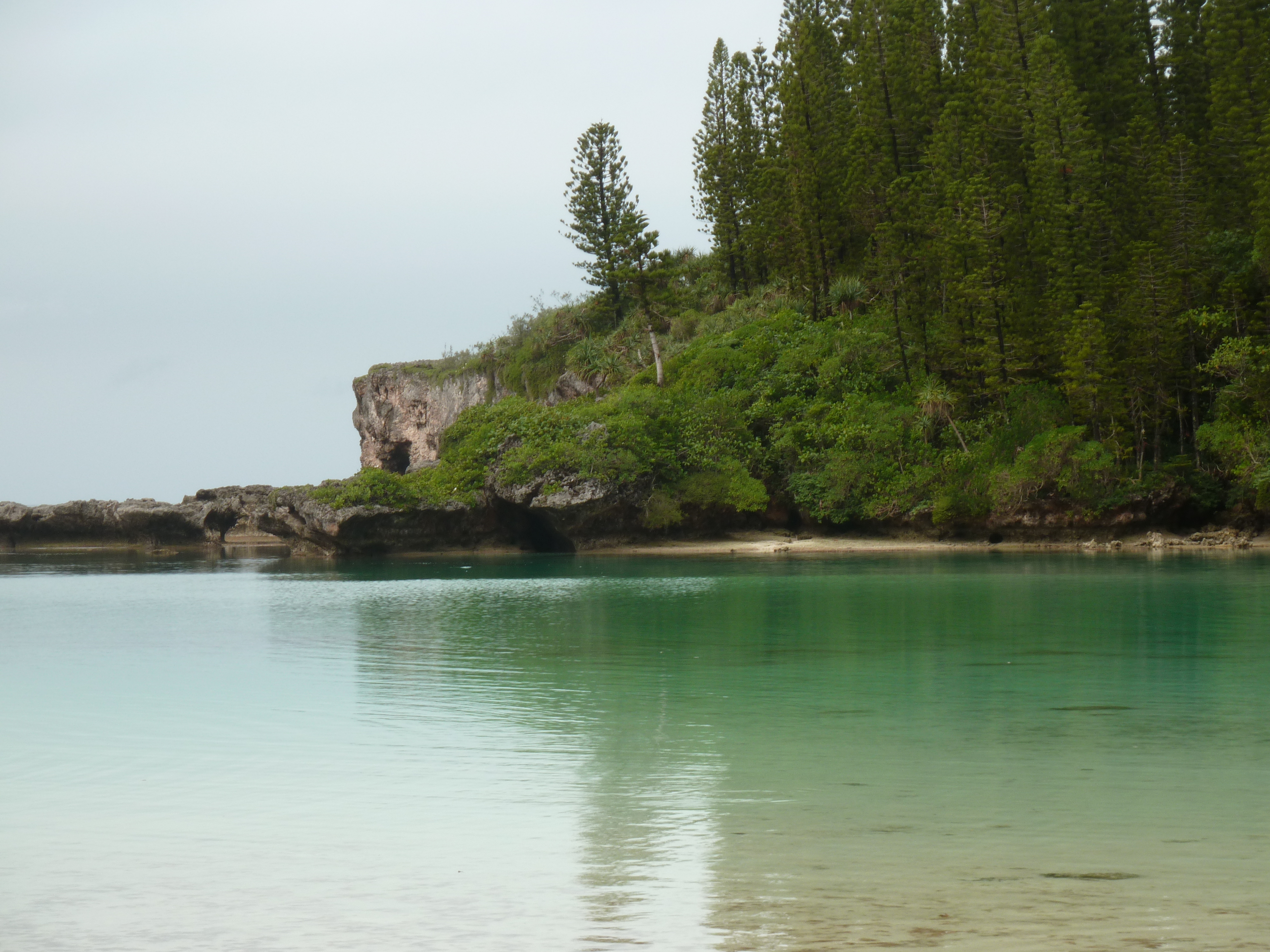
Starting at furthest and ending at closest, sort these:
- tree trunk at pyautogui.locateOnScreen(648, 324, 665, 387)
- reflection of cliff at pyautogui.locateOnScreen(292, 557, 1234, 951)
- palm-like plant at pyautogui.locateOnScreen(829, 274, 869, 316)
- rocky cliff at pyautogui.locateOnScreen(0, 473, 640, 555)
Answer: tree trunk at pyautogui.locateOnScreen(648, 324, 665, 387), palm-like plant at pyautogui.locateOnScreen(829, 274, 869, 316), rocky cliff at pyautogui.locateOnScreen(0, 473, 640, 555), reflection of cliff at pyautogui.locateOnScreen(292, 557, 1234, 951)

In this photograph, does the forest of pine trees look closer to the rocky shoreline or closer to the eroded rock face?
the rocky shoreline

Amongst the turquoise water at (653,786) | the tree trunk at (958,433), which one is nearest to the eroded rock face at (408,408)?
the tree trunk at (958,433)

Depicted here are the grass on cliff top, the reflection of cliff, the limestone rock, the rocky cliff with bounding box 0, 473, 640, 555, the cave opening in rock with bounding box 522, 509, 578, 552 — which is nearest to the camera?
the reflection of cliff

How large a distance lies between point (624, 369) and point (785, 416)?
1057 centimetres

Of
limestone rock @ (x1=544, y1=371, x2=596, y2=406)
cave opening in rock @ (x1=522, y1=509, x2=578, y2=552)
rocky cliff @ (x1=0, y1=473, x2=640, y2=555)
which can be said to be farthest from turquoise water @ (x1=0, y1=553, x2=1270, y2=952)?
limestone rock @ (x1=544, y1=371, x2=596, y2=406)

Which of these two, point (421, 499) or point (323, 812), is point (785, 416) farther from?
point (323, 812)

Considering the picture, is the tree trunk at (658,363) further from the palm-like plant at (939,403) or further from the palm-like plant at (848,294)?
the palm-like plant at (939,403)

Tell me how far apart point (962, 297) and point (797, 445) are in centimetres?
798

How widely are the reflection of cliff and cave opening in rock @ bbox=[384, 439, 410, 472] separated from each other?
46.5 metres

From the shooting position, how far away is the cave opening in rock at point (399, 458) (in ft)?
217

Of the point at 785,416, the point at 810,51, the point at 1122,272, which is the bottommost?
the point at 785,416

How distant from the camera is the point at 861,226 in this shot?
4697cm

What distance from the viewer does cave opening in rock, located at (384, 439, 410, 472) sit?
6600 centimetres

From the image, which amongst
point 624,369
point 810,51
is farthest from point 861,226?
point 624,369
